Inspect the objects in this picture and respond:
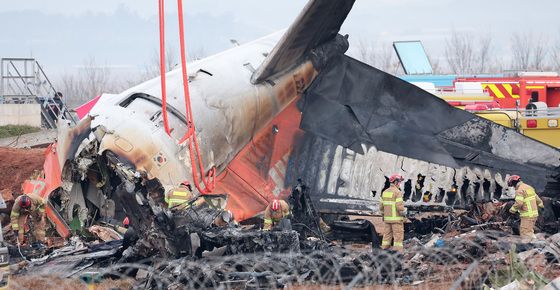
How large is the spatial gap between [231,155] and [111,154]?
2.79 metres

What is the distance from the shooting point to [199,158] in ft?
51.3

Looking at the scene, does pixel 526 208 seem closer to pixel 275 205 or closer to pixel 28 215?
pixel 275 205

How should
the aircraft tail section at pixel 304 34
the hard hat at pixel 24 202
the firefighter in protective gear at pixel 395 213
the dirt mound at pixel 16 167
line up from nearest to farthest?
1. the firefighter in protective gear at pixel 395 213
2. the hard hat at pixel 24 202
3. the aircraft tail section at pixel 304 34
4. the dirt mound at pixel 16 167

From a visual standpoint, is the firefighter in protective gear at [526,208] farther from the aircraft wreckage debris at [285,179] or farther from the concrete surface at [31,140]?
the concrete surface at [31,140]


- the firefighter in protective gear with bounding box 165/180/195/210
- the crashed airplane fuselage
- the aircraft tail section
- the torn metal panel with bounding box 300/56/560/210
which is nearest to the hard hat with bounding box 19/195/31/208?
the crashed airplane fuselage

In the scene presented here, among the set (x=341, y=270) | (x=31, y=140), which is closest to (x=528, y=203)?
(x=341, y=270)

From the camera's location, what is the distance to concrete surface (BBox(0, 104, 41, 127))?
35062mm

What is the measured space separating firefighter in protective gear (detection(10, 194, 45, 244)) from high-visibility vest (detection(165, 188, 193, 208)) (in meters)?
3.22

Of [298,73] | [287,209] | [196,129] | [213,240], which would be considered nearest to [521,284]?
[213,240]

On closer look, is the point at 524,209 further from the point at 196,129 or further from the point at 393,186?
the point at 196,129

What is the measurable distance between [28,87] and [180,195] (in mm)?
22335

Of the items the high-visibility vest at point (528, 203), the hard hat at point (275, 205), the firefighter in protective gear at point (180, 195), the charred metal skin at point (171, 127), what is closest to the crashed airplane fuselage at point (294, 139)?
the charred metal skin at point (171, 127)

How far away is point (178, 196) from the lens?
14789 millimetres

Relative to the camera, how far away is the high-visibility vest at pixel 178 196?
14.6 meters
